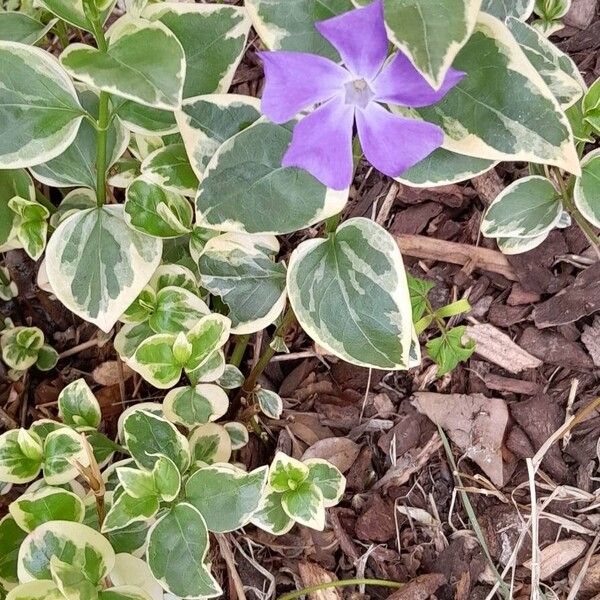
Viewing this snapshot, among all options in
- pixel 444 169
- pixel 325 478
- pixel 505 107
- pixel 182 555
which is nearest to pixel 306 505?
pixel 325 478

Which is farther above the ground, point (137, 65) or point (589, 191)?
point (137, 65)

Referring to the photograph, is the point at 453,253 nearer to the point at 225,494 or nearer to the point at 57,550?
the point at 225,494

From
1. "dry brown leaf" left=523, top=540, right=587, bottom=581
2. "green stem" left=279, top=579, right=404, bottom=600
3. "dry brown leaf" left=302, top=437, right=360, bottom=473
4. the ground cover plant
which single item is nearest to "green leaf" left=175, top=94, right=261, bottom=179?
the ground cover plant

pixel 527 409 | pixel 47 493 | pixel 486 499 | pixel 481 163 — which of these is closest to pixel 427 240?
pixel 527 409

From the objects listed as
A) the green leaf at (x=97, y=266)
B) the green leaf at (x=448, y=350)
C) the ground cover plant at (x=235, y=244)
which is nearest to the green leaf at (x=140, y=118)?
the ground cover plant at (x=235, y=244)

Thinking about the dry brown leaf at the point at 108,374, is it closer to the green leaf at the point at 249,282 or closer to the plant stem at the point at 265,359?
the plant stem at the point at 265,359

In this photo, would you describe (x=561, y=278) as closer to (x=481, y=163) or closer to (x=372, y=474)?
(x=372, y=474)
